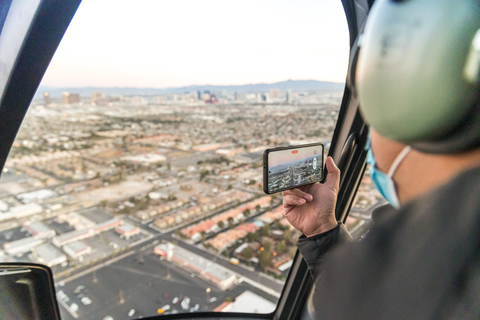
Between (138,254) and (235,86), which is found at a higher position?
(235,86)

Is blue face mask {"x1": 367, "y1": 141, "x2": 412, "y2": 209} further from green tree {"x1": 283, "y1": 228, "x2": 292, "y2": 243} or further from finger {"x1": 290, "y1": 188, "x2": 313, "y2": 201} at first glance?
green tree {"x1": 283, "y1": 228, "x2": 292, "y2": 243}

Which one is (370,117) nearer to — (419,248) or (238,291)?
(419,248)

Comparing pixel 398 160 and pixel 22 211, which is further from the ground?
pixel 398 160

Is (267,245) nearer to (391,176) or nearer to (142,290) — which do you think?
(142,290)

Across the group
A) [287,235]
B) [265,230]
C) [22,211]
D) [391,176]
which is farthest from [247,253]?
[391,176]

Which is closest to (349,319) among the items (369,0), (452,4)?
(452,4)
